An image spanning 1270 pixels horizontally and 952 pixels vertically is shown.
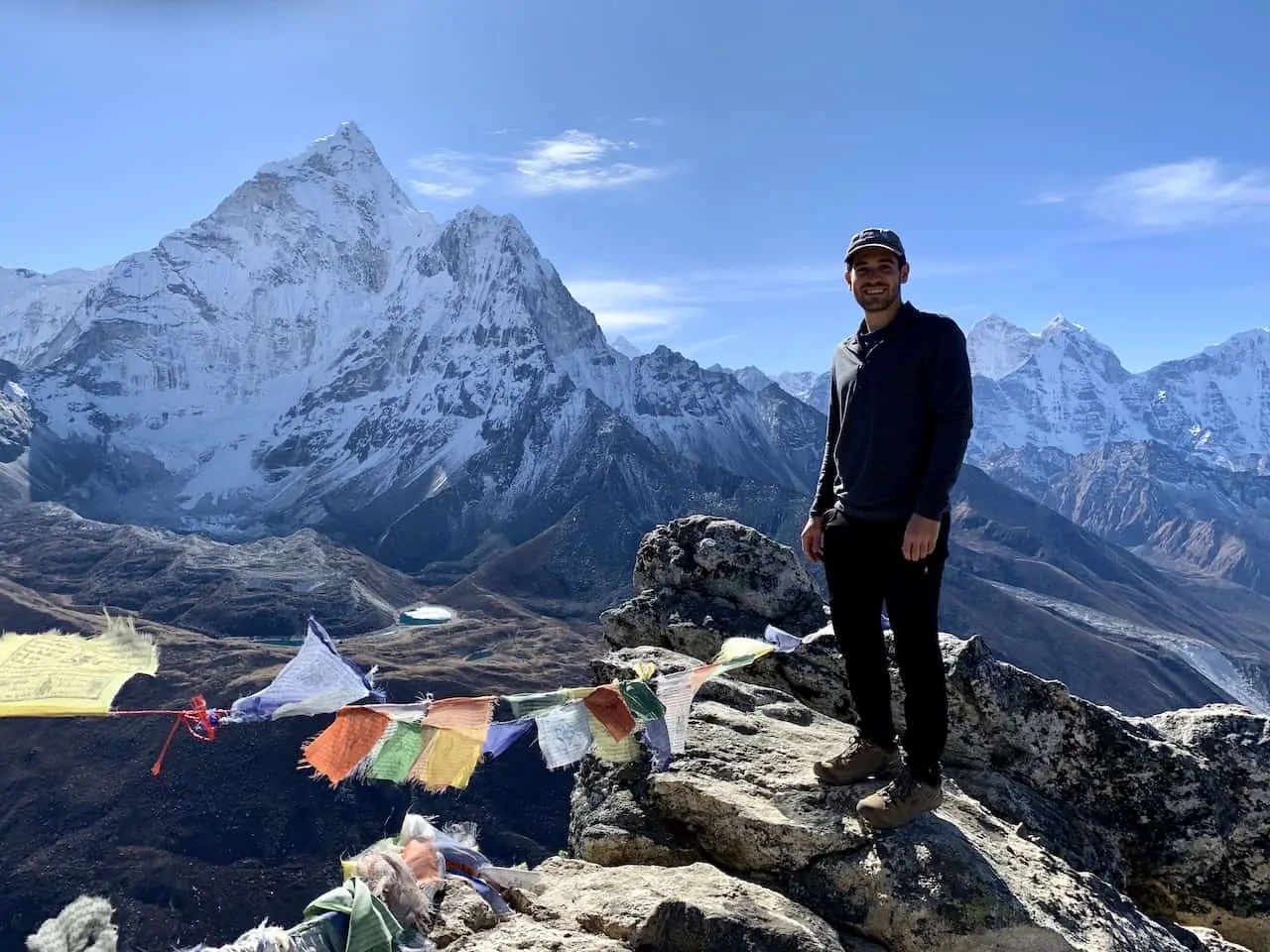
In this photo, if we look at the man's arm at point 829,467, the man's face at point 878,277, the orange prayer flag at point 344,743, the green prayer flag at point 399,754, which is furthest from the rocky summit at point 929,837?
the man's face at point 878,277

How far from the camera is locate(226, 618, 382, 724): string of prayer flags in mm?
6570

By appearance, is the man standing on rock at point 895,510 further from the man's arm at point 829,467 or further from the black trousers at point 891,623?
the man's arm at point 829,467

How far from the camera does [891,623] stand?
588 cm

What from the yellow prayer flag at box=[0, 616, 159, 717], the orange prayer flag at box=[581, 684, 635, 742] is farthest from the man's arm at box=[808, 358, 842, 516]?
the yellow prayer flag at box=[0, 616, 159, 717]

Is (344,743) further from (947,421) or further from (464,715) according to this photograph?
(947,421)

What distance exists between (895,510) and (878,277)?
Result: 1.60 metres

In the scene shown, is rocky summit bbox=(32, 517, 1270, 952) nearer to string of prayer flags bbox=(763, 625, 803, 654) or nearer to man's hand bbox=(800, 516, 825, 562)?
string of prayer flags bbox=(763, 625, 803, 654)

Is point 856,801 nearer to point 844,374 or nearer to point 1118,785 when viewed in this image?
point 844,374

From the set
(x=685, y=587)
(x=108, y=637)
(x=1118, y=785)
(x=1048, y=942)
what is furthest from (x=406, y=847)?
(x=685, y=587)

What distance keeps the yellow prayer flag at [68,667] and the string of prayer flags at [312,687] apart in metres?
0.81

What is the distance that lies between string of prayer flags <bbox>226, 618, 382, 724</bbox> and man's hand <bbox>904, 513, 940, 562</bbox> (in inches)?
172

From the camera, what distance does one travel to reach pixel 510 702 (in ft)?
23.9

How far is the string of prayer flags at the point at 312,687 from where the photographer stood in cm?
657

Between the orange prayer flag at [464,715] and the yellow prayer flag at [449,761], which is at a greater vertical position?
the orange prayer flag at [464,715]
